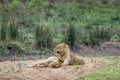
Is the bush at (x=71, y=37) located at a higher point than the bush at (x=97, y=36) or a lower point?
higher

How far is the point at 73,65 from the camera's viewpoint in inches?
442

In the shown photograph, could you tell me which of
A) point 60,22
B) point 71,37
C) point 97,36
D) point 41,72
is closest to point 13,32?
point 71,37

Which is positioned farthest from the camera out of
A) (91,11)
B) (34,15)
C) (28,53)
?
(91,11)

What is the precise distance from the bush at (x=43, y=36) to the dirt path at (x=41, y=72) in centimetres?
433

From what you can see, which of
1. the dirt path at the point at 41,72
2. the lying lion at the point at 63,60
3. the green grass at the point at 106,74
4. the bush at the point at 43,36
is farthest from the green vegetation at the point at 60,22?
the green grass at the point at 106,74

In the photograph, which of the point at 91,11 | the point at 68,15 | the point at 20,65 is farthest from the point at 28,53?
the point at 91,11

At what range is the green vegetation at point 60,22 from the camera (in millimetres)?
15773

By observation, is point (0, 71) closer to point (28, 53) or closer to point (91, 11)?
point (28, 53)

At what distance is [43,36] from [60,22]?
17.1 ft

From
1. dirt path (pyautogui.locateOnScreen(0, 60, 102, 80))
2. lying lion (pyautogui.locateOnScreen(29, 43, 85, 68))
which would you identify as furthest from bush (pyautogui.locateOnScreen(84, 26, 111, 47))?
dirt path (pyautogui.locateOnScreen(0, 60, 102, 80))

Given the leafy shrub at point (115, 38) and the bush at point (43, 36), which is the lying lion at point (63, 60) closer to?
the bush at point (43, 36)

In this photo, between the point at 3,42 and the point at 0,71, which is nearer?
the point at 0,71

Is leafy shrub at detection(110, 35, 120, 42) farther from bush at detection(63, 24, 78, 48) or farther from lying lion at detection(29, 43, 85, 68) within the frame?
lying lion at detection(29, 43, 85, 68)

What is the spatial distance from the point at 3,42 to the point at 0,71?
513cm
